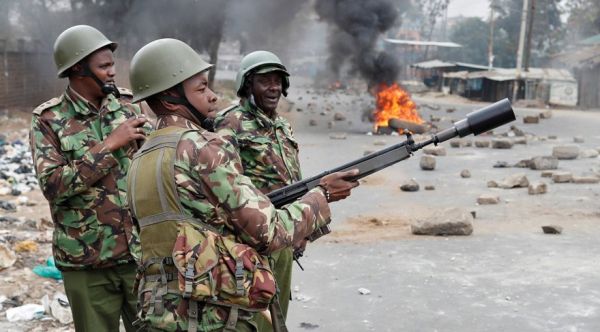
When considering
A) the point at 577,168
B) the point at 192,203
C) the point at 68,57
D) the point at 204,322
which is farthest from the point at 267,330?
the point at 577,168

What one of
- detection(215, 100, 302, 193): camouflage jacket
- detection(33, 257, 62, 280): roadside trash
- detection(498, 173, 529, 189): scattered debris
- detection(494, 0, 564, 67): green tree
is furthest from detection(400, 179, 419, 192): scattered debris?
detection(494, 0, 564, 67): green tree

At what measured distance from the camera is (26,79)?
59.9 ft

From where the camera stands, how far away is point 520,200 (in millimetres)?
8195

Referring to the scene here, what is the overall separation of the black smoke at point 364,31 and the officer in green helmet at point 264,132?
652 inches

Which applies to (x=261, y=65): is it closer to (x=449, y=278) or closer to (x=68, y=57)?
(x=68, y=57)

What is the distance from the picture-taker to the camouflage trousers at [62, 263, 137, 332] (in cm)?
273

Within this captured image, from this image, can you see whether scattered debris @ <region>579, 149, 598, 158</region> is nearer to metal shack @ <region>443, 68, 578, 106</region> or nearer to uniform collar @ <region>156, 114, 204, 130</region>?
uniform collar @ <region>156, 114, 204, 130</region>

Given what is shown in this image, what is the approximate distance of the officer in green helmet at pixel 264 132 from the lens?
3.27 metres

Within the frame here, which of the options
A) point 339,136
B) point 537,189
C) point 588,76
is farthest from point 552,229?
point 588,76

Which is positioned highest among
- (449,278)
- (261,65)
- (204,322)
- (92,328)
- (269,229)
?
(261,65)

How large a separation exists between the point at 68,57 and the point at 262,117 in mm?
973

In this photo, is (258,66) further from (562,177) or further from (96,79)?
(562,177)

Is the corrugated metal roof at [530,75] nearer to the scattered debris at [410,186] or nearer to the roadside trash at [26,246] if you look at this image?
the scattered debris at [410,186]

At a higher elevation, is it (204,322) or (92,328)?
(204,322)
